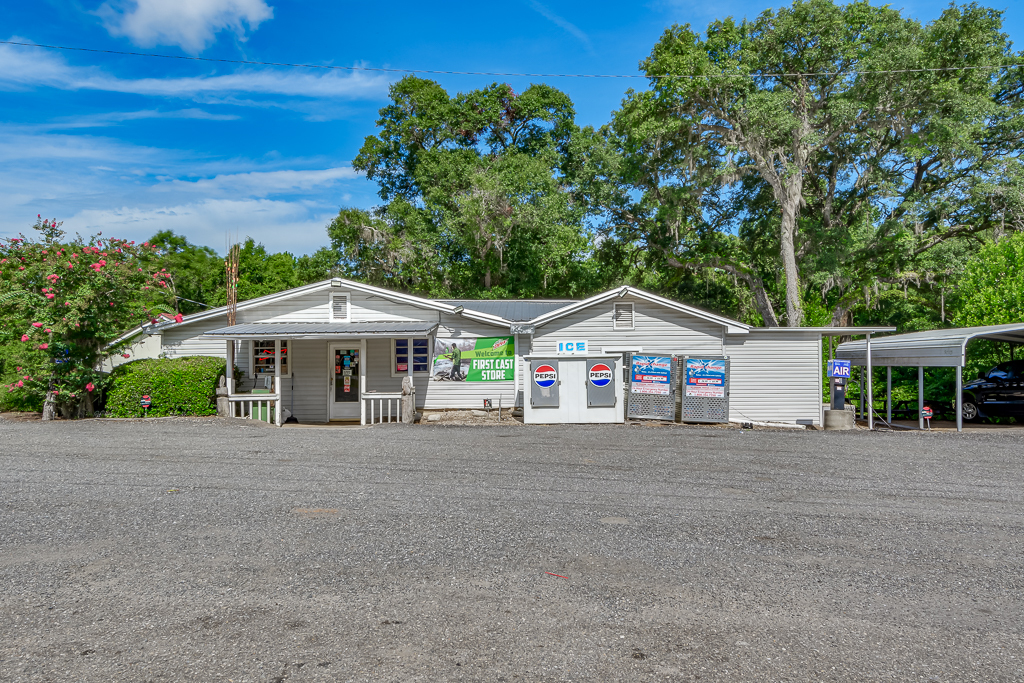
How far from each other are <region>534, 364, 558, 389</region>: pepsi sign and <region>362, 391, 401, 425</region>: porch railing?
10.3 feet

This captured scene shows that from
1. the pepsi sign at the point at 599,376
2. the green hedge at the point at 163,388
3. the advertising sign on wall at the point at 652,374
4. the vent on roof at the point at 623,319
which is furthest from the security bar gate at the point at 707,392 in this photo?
the green hedge at the point at 163,388

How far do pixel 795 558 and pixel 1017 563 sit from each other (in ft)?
5.52

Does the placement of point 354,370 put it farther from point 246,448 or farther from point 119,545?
point 119,545

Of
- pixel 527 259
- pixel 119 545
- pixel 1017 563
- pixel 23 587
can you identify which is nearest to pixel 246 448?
pixel 119 545

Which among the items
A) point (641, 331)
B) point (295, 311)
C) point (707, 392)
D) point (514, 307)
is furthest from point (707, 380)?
point (295, 311)

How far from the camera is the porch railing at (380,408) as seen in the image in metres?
14.8

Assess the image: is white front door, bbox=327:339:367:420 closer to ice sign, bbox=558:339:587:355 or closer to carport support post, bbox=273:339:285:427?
carport support post, bbox=273:339:285:427

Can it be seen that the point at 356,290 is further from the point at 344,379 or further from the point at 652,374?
the point at 652,374

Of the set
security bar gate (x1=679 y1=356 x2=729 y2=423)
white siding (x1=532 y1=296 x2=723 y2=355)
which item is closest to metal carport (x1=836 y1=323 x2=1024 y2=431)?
security bar gate (x1=679 y1=356 x2=729 y2=423)

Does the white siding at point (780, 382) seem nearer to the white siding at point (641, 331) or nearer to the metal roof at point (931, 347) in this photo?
the white siding at point (641, 331)

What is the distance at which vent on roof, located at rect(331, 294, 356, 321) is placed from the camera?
1609 centimetres

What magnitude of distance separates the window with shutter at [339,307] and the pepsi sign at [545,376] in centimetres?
500

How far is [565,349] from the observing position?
1559cm

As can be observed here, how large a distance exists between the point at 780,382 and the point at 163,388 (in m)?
14.1
